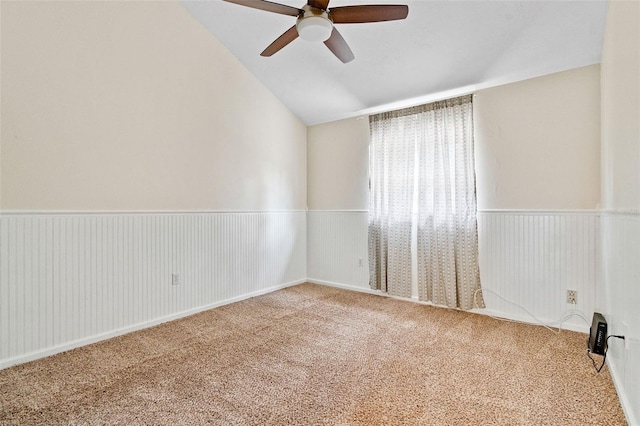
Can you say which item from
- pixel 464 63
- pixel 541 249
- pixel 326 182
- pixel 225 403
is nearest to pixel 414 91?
pixel 464 63

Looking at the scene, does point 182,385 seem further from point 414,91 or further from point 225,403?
point 414,91

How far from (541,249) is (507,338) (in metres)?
0.88

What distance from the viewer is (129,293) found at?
9.00 feet

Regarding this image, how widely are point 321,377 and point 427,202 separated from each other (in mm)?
2207

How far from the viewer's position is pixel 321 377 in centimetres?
197

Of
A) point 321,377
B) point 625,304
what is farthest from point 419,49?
Result: point 321,377

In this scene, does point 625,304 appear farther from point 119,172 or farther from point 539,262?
point 119,172

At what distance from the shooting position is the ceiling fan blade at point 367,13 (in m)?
1.87

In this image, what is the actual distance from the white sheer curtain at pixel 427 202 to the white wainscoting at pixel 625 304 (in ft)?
3.94

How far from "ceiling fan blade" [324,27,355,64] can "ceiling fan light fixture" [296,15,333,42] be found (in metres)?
0.09

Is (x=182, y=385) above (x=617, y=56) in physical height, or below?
below

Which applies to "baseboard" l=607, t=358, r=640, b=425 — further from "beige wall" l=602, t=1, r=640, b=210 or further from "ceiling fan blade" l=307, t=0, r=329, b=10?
"ceiling fan blade" l=307, t=0, r=329, b=10

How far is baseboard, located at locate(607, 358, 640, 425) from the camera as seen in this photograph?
145cm

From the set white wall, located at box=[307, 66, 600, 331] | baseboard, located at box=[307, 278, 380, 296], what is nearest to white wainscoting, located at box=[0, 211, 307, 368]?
baseboard, located at box=[307, 278, 380, 296]
